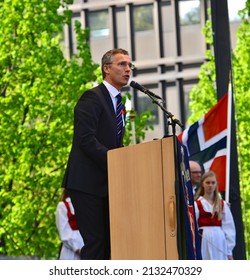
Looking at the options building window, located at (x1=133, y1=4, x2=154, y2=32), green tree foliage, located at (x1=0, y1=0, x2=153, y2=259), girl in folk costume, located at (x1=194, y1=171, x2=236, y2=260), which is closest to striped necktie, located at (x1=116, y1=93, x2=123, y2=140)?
girl in folk costume, located at (x1=194, y1=171, x2=236, y2=260)

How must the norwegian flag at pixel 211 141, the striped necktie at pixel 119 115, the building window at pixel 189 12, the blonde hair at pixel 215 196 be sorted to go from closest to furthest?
the striped necktie at pixel 119 115 < the blonde hair at pixel 215 196 < the norwegian flag at pixel 211 141 < the building window at pixel 189 12

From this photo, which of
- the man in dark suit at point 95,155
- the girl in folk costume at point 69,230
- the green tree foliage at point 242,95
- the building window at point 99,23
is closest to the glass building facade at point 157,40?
the building window at point 99,23

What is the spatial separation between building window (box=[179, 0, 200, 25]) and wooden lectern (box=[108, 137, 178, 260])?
44.4 meters

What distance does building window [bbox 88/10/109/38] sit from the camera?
52.6 metres

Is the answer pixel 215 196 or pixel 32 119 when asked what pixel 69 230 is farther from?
pixel 32 119

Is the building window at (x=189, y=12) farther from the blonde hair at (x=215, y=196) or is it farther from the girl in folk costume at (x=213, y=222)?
the blonde hair at (x=215, y=196)

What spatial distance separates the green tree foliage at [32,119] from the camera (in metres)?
24.1

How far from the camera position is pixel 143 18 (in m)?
52.1

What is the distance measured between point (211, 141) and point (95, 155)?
733cm

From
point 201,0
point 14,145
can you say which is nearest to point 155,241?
point 14,145

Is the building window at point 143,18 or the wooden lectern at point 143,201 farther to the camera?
the building window at point 143,18

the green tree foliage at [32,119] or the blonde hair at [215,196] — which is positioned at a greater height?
the green tree foliage at [32,119]

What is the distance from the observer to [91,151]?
23.4 feet
